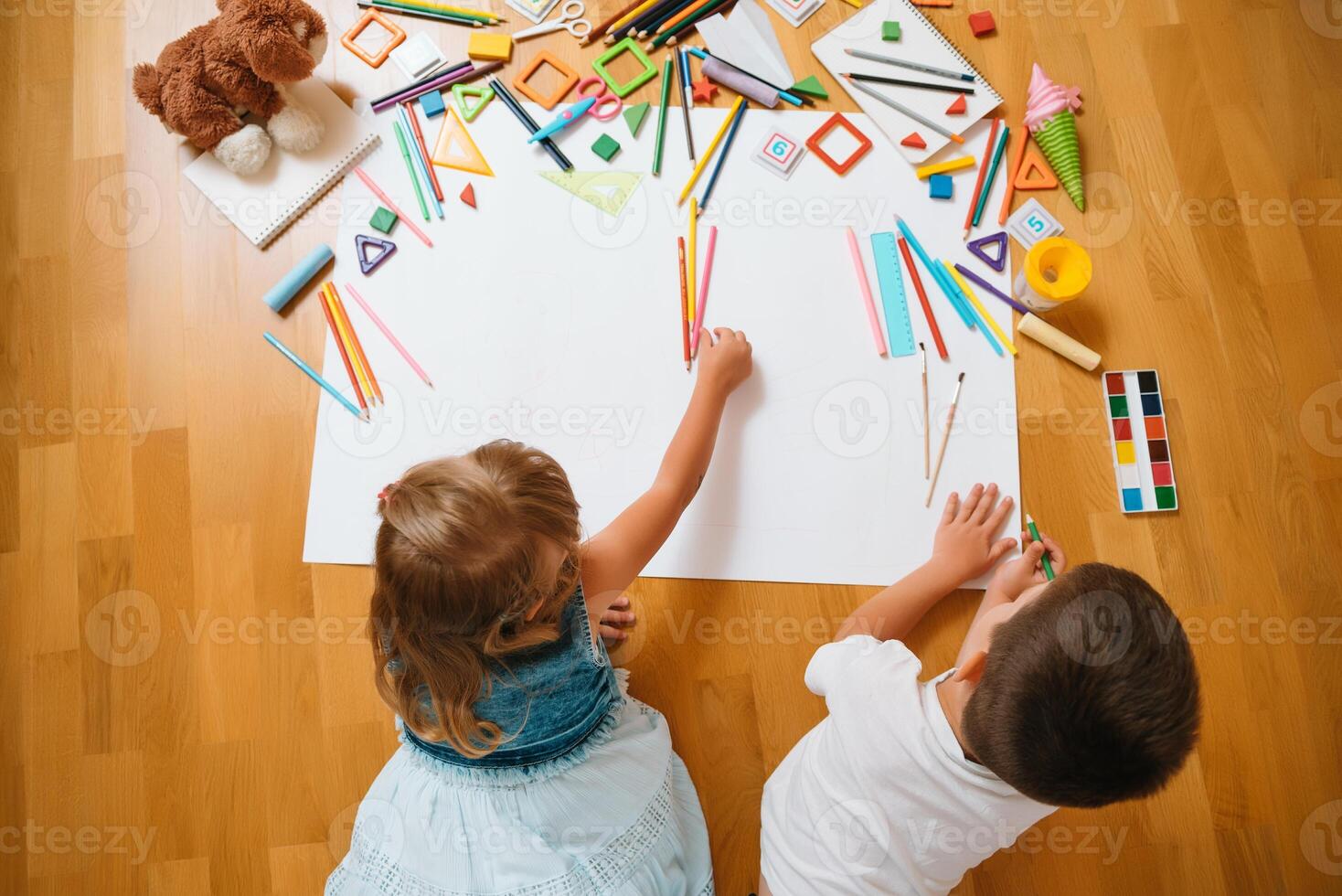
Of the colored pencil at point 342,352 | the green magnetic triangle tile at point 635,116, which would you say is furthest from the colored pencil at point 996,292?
the colored pencil at point 342,352

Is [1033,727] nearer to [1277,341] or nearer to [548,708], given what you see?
[548,708]

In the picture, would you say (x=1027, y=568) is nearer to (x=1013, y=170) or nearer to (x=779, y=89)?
(x=1013, y=170)

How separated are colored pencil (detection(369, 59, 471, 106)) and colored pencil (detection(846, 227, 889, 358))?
0.59 meters

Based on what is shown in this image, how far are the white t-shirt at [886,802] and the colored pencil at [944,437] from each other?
0.25 metres

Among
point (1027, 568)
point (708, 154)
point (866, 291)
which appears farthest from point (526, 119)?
point (1027, 568)

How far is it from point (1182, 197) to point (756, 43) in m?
0.63

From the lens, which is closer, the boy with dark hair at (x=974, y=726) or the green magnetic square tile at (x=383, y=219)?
the boy with dark hair at (x=974, y=726)

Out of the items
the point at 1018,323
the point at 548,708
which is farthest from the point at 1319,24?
the point at 548,708

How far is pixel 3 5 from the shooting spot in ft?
4.16

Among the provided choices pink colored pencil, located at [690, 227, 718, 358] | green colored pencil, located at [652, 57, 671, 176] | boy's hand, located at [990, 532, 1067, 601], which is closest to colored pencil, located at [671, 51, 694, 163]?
green colored pencil, located at [652, 57, 671, 176]

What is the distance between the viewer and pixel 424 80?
120 cm

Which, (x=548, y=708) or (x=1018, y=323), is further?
(x=1018, y=323)

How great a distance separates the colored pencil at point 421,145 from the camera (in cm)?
117

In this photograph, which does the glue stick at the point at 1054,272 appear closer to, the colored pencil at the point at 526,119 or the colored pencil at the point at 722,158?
the colored pencil at the point at 722,158
